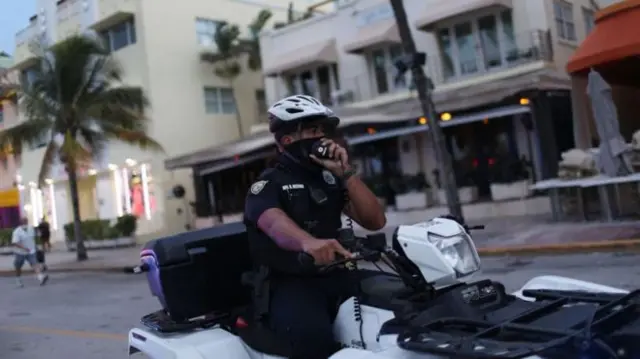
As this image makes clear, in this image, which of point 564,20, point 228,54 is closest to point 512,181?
point 564,20

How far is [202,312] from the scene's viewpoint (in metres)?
3.85

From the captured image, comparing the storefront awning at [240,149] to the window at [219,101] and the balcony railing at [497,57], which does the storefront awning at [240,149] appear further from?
the window at [219,101]

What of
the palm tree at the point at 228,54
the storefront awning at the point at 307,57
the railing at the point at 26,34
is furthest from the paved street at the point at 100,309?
the railing at the point at 26,34

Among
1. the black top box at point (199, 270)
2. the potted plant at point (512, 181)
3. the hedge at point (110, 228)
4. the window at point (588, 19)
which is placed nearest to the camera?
the black top box at point (199, 270)

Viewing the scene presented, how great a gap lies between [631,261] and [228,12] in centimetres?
2755

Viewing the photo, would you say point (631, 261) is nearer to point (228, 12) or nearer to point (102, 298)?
point (102, 298)

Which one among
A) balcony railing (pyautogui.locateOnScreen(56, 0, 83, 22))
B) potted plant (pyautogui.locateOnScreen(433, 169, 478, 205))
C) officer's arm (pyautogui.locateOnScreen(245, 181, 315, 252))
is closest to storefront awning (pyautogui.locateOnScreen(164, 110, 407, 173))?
potted plant (pyautogui.locateOnScreen(433, 169, 478, 205))

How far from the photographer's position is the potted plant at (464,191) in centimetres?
2097

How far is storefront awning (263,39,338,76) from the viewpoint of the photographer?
26.2 meters

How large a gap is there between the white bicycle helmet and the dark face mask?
76 mm

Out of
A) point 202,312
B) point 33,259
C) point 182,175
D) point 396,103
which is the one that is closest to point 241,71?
point 182,175

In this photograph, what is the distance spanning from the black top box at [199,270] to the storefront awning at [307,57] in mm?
22577

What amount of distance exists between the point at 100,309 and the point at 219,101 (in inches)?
907

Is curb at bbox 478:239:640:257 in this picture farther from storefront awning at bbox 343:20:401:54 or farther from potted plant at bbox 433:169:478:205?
storefront awning at bbox 343:20:401:54
